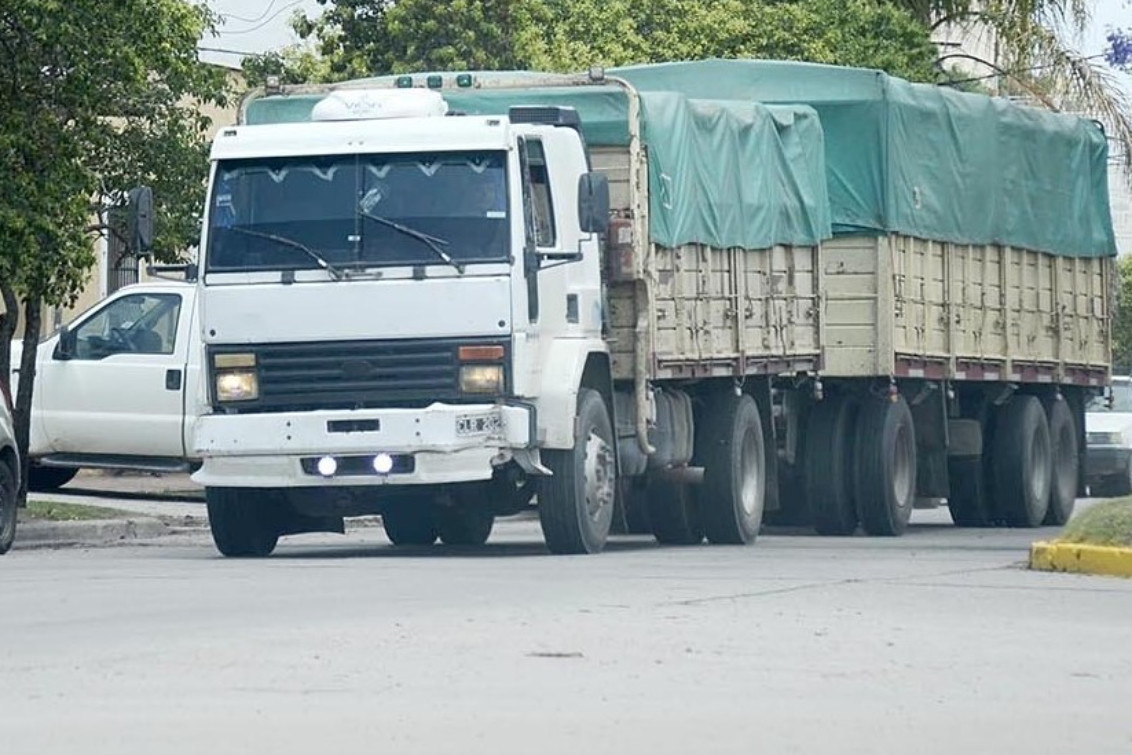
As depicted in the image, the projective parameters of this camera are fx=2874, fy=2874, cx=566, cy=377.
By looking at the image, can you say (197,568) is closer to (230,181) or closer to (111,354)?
(230,181)

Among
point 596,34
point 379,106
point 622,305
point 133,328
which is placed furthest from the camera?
point 596,34

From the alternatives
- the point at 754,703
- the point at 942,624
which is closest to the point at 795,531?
the point at 942,624

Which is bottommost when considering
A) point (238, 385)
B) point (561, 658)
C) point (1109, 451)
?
point (561, 658)

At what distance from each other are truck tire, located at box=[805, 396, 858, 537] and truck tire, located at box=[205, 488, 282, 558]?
5.71 meters

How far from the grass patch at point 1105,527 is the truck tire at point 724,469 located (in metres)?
4.09

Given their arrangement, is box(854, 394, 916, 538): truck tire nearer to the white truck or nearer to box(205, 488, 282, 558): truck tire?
the white truck

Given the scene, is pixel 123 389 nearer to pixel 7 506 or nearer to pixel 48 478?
pixel 48 478

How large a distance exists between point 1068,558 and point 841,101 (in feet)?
24.4

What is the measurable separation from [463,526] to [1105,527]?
5701 mm

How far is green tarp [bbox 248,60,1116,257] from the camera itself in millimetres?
20047

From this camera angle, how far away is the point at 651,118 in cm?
1981

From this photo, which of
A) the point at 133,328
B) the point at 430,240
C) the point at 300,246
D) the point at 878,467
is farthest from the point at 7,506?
the point at 878,467

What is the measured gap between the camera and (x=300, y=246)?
17.8 m

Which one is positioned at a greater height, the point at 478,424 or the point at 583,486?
the point at 478,424
